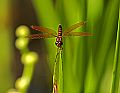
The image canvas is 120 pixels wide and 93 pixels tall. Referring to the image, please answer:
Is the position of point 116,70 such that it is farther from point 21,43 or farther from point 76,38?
point 21,43

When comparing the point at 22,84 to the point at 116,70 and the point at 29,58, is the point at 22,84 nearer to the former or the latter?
the point at 29,58

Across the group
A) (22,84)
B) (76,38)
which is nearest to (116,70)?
(76,38)

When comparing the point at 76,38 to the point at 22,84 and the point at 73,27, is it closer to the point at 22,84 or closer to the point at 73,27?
the point at 73,27

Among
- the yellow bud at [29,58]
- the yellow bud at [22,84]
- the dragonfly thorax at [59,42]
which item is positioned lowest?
the yellow bud at [22,84]

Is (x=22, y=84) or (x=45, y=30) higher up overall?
(x=45, y=30)

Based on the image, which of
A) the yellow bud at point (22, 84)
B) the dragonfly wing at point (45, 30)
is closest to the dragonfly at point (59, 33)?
the dragonfly wing at point (45, 30)

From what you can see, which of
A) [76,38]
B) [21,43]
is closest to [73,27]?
[76,38]

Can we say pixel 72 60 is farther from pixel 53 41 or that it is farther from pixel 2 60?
pixel 2 60

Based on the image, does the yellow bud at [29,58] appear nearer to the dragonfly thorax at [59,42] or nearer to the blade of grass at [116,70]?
the dragonfly thorax at [59,42]
